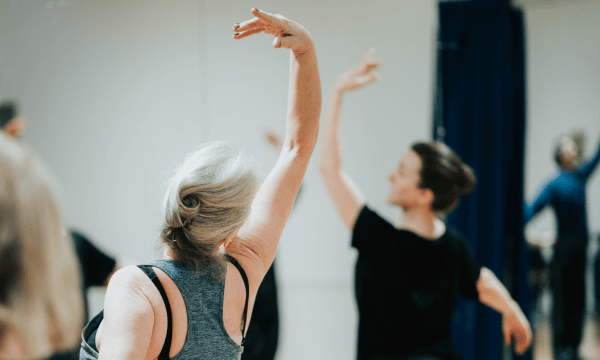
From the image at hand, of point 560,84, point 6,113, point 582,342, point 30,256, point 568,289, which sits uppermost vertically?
point 560,84

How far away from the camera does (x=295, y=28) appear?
78 cm

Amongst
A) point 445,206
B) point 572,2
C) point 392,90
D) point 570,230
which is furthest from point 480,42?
point 570,230

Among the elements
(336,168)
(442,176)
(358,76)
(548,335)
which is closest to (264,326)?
(336,168)

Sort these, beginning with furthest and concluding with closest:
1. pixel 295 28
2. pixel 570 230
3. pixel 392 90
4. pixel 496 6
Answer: pixel 570 230
pixel 392 90
pixel 496 6
pixel 295 28

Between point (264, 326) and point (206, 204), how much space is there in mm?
1108

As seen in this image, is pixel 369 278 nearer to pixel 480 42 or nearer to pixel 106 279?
pixel 106 279

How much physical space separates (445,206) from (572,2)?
1907 millimetres

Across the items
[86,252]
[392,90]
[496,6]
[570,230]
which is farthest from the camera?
[570,230]

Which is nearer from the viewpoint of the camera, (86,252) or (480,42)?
(86,252)

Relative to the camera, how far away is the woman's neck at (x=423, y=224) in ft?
5.25

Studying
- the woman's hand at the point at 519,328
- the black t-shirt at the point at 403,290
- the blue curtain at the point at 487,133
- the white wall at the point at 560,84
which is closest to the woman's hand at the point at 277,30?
the black t-shirt at the point at 403,290

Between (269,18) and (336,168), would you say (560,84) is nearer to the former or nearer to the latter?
(336,168)

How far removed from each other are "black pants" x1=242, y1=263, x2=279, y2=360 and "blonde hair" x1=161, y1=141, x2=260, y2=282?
0.94 metres

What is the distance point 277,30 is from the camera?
2.50 feet
